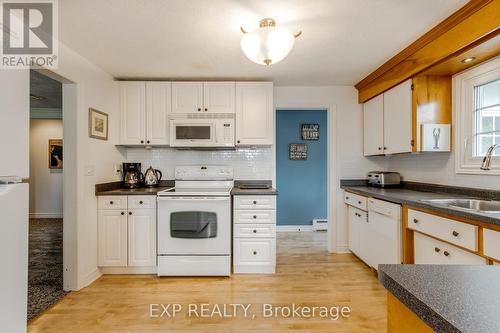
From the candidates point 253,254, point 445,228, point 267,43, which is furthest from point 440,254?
point 267,43

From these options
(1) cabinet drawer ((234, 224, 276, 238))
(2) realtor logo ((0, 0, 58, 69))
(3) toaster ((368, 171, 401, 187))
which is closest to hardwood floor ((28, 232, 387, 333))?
(1) cabinet drawer ((234, 224, 276, 238))

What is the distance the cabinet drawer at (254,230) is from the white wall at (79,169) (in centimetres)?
148

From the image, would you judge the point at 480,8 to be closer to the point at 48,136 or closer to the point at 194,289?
the point at 194,289

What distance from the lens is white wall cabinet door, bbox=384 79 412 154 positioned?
2.40m

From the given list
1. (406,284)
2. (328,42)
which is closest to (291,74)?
(328,42)

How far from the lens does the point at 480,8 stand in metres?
1.56

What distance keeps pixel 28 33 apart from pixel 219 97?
5.64ft

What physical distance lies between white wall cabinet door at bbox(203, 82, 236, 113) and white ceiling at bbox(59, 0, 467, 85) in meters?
0.18

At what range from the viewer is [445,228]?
5.41 ft

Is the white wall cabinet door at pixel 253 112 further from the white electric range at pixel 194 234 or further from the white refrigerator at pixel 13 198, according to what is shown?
the white refrigerator at pixel 13 198

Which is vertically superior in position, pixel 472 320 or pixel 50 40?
pixel 50 40

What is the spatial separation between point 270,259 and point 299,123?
262cm

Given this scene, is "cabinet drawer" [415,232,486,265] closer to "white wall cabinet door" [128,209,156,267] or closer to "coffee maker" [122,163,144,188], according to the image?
"white wall cabinet door" [128,209,156,267]

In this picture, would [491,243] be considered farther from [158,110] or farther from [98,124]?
[98,124]
